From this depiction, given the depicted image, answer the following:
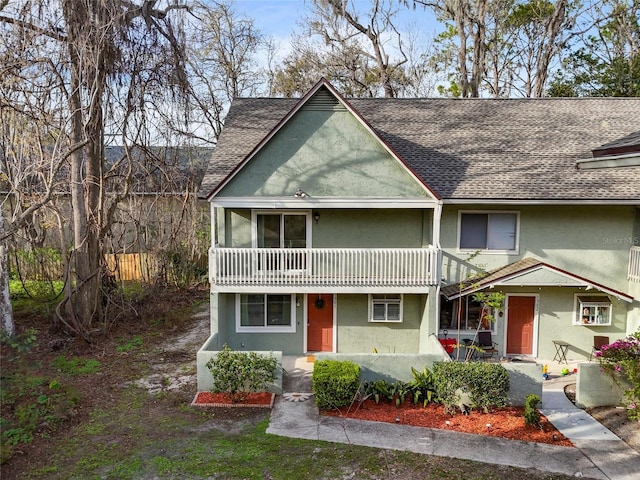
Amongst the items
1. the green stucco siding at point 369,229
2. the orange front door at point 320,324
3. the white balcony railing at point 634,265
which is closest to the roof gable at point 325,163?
the green stucco siding at point 369,229

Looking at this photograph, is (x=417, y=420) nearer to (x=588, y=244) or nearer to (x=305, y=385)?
(x=305, y=385)

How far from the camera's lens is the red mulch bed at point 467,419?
9.71 meters

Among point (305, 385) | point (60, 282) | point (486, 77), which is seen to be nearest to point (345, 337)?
point (305, 385)

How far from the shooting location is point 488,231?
47.7ft

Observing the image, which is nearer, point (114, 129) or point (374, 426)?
point (374, 426)

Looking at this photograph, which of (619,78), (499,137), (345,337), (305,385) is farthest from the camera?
(619,78)

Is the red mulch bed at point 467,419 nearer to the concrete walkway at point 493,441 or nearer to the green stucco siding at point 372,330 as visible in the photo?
the concrete walkway at point 493,441

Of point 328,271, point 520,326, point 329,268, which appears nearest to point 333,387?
point 328,271

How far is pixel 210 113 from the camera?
1205 inches

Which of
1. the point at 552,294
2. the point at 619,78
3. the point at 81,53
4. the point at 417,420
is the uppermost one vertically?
the point at 619,78

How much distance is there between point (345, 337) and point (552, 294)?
6.52m

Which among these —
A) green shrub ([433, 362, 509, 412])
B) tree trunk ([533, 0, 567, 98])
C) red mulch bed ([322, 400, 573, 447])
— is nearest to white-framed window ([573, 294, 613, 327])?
red mulch bed ([322, 400, 573, 447])

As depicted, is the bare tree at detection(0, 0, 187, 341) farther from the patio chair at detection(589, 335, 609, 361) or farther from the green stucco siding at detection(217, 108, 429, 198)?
the patio chair at detection(589, 335, 609, 361)

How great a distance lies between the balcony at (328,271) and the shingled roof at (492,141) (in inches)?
81.5
